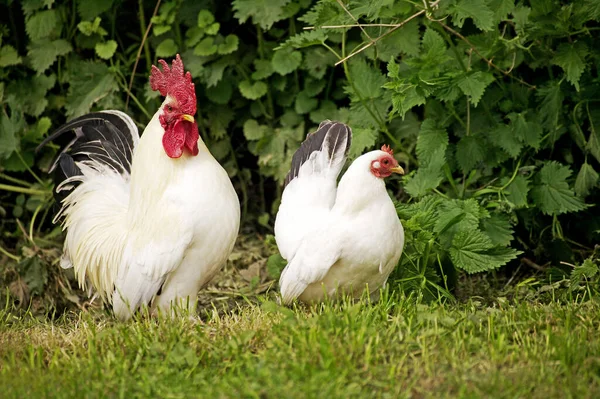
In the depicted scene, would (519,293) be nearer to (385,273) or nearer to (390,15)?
(385,273)

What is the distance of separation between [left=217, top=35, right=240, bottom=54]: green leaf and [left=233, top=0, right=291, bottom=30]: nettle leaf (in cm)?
27

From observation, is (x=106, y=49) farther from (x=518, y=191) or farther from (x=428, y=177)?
(x=518, y=191)

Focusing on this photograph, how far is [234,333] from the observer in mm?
3984

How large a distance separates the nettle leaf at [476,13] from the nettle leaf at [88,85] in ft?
9.44

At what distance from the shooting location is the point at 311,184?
15.7 ft

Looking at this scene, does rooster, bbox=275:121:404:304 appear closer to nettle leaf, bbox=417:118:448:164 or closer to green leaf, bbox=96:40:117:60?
nettle leaf, bbox=417:118:448:164

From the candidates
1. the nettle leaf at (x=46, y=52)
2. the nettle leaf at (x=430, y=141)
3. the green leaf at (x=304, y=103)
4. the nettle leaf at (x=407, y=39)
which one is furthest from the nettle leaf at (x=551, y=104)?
the nettle leaf at (x=46, y=52)

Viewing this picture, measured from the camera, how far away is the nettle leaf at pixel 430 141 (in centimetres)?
520

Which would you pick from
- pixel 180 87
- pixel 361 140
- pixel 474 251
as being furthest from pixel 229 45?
pixel 474 251

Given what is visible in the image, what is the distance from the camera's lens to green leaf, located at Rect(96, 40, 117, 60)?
619cm

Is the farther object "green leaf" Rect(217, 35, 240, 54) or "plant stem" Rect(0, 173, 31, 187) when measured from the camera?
"plant stem" Rect(0, 173, 31, 187)

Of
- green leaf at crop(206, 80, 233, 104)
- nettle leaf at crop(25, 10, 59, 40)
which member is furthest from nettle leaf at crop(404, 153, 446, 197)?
nettle leaf at crop(25, 10, 59, 40)

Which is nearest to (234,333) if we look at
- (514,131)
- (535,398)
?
(535,398)

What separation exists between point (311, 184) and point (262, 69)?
1.81 metres
